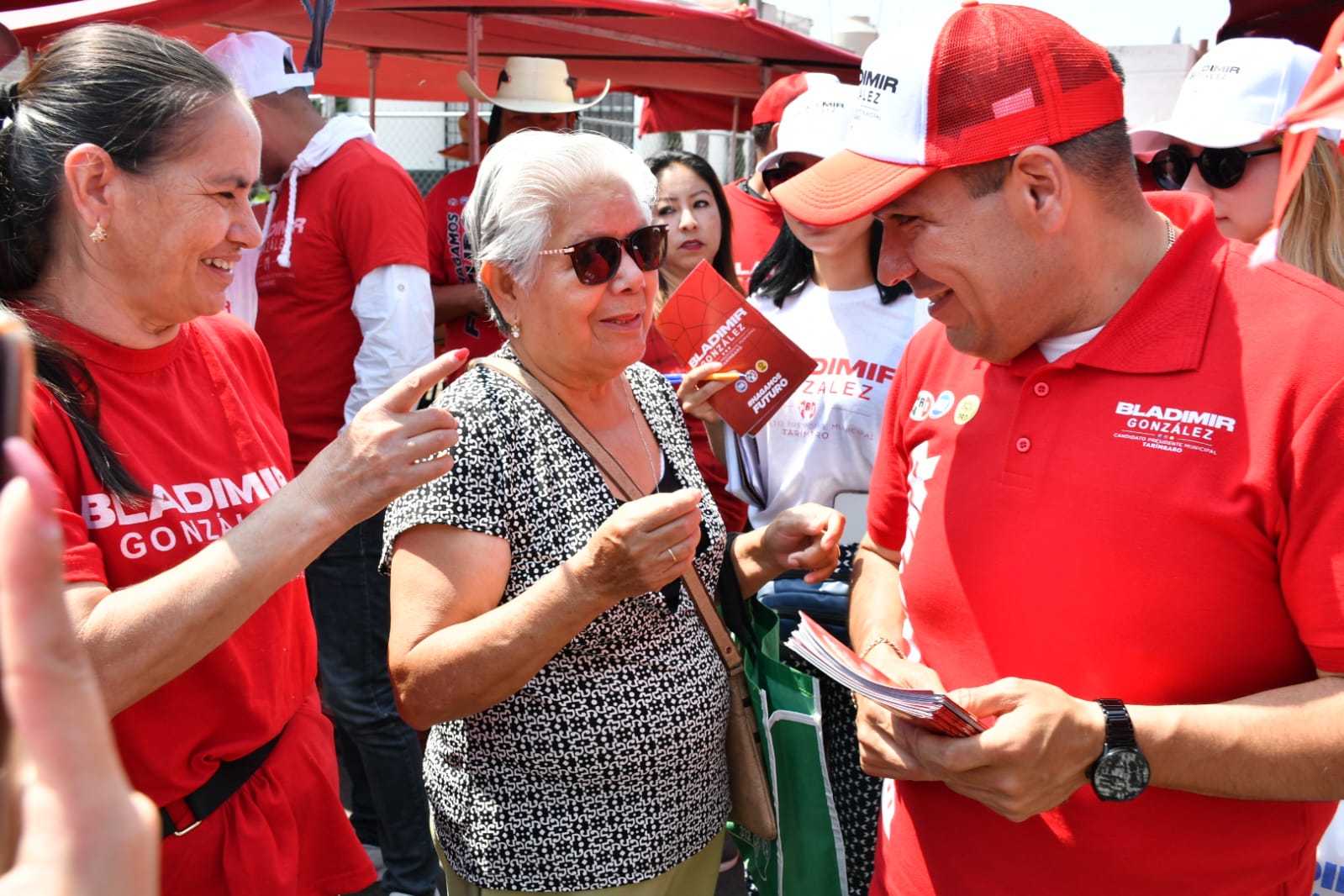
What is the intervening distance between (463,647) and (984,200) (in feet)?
3.62

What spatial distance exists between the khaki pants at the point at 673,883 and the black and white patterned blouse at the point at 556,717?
20mm

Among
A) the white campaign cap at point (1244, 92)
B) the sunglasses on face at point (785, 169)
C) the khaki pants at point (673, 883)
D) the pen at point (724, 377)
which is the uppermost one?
the white campaign cap at point (1244, 92)

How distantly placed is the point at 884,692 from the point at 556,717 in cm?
70

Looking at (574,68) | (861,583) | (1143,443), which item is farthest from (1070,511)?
(574,68)

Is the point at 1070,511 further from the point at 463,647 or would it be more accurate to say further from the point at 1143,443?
the point at 463,647

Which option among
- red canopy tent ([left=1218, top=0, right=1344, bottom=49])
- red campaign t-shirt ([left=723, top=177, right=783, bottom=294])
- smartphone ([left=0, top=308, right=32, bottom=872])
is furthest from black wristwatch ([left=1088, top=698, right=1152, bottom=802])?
red campaign t-shirt ([left=723, top=177, right=783, bottom=294])

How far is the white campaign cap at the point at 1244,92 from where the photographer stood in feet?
9.31

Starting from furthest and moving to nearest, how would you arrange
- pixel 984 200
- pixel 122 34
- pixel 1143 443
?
pixel 122 34
pixel 984 200
pixel 1143 443

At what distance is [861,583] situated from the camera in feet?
6.89

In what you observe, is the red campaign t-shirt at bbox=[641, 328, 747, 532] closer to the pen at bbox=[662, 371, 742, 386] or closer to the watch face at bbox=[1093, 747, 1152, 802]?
the pen at bbox=[662, 371, 742, 386]

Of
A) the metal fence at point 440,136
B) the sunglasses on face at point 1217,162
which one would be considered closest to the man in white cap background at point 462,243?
the sunglasses on face at point 1217,162

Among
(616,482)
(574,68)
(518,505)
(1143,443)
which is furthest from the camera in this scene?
(574,68)

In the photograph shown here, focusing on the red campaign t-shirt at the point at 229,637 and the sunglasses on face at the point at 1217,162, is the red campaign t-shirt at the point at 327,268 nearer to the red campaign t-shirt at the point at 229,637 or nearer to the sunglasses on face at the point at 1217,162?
the red campaign t-shirt at the point at 229,637

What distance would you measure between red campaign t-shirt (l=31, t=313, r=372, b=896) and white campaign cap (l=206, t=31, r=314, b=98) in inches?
80.8
